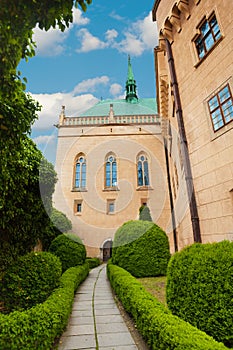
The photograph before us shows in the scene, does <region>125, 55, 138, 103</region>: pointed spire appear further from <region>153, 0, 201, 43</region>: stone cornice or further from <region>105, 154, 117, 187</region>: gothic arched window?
<region>153, 0, 201, 43</region>: stone cornice

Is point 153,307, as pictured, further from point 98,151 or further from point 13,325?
point 98,151

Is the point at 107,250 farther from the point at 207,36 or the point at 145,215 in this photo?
the point at 207,36

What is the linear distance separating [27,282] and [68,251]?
522 centimetres

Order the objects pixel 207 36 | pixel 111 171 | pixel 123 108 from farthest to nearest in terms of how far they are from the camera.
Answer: pixel 123 108 → pixel 111 171 → pixel 207 36

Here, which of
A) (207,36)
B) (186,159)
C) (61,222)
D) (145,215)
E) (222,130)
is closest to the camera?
(222,130)

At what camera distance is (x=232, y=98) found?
20.5 ft

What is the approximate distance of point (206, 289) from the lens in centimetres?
285

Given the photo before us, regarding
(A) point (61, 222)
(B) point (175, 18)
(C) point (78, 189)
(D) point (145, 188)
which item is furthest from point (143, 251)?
(C) point (78, 189)

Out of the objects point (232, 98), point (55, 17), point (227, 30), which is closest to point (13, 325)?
point (55, 17)

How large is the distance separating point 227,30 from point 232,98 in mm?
2347

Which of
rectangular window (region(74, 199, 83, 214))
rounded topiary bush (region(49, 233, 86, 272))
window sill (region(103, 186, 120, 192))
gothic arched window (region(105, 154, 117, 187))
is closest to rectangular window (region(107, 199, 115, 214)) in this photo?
window sill (region(103, 186, 120, 192))

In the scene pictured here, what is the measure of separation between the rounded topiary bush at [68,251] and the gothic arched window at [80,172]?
1038 cm

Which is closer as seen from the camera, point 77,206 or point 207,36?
point 207,36

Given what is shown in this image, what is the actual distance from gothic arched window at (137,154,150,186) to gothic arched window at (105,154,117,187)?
264 centimetres
